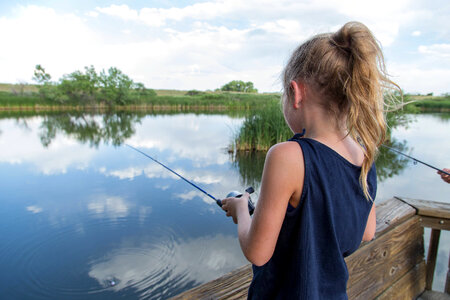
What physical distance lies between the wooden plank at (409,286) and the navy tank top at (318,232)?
3.30 ft

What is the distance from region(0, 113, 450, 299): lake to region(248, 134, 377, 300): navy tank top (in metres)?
2.75

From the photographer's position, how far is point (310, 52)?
69 centimetres

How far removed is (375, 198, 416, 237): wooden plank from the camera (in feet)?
4.59

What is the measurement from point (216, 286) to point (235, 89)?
68368mm

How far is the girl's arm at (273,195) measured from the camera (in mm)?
574

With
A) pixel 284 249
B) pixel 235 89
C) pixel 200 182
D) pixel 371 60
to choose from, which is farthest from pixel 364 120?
pixel 235 89

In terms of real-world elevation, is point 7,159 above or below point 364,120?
below

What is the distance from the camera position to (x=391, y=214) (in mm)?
1492

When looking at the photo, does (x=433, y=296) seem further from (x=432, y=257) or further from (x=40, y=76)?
(x=40, y=76)

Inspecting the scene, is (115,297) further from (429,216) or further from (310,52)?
(310,52)

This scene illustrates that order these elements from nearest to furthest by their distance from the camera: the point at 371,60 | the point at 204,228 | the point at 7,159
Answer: the point at 371,60, the point at 204,228, the point at 7,159

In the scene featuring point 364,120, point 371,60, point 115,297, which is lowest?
point 115,297

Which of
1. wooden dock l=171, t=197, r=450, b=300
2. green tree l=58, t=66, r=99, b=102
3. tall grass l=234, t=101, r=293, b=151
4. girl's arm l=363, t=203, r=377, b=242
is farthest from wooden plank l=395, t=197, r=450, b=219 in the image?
green tree l=58, t=66, r=99, b=102

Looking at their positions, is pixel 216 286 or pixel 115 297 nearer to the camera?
pixel 216 286
